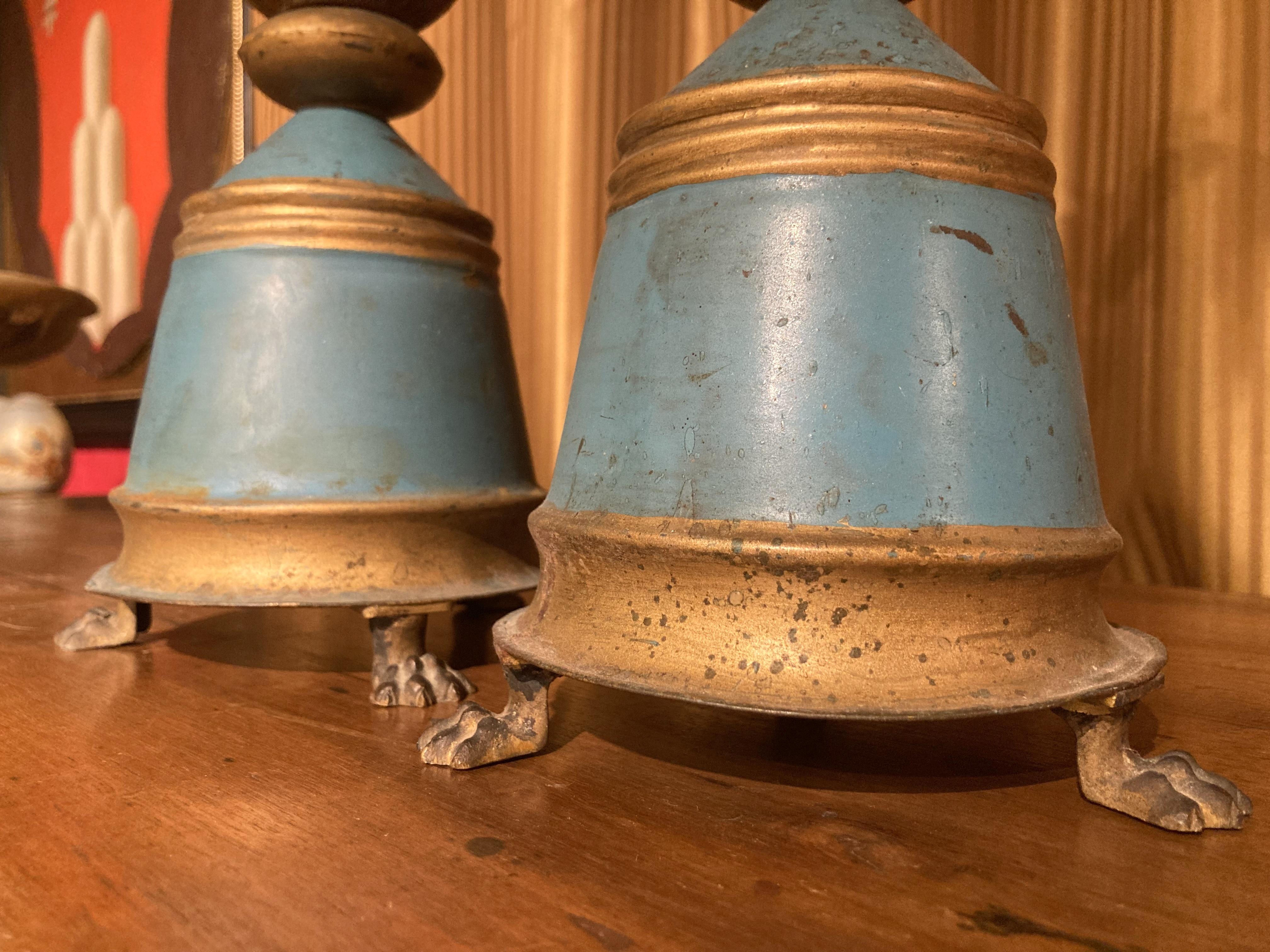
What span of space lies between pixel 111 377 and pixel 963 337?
362 centimetres

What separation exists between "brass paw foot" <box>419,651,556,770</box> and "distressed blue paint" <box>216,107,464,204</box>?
1.54 ft

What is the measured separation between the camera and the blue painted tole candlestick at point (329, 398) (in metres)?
0.82

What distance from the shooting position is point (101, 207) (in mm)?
3748

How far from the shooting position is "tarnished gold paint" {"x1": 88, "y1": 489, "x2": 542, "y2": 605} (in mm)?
815

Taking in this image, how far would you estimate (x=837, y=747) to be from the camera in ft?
2.27

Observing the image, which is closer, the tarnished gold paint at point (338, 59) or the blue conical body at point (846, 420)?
the blue conical body at point (846, 420)

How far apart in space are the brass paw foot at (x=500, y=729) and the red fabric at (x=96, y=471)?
3.49 metres

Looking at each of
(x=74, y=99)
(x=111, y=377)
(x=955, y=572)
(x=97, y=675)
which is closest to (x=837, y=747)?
(x=955, y=572)

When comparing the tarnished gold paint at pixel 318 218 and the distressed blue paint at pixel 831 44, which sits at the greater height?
the distressed blue paint at pixel 831 44

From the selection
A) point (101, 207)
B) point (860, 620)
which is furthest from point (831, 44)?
point (101, 207)

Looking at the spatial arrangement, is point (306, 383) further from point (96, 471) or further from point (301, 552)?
point (96, 471)

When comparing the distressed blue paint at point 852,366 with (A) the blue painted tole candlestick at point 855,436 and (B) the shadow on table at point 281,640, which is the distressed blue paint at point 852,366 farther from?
(B) the shadow on table at point 281,640

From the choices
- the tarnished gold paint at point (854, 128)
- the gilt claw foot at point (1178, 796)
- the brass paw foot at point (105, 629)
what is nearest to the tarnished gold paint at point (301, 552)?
the brass paw foot at point (105, 629)

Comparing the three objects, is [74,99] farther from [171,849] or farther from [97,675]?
[171,849]
